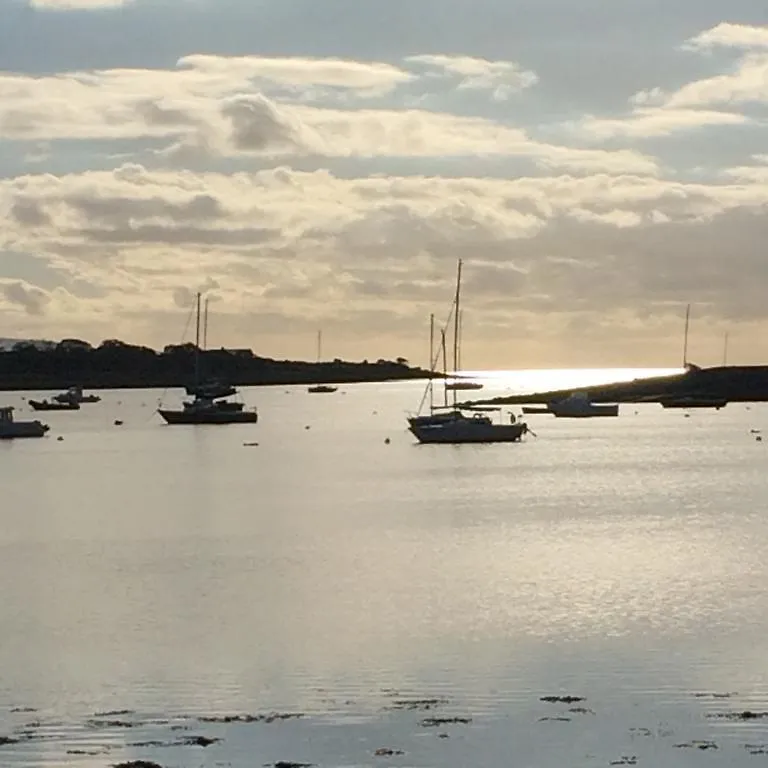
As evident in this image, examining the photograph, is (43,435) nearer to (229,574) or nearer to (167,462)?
(167,462)

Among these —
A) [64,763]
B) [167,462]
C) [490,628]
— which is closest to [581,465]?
[167,462]

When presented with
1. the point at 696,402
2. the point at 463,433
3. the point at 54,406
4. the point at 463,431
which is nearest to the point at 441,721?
the point at 463,431

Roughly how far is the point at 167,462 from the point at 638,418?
77107 millimetres

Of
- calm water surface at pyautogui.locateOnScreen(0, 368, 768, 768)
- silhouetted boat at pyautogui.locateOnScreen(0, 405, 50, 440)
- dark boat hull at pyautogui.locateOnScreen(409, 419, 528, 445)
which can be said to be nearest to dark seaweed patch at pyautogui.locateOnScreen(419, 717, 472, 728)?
calm water surface at pyautogui.locateOnScreen(0, 368, 768, 768)

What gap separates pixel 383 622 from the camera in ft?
97.5

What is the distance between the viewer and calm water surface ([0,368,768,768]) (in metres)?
20.0

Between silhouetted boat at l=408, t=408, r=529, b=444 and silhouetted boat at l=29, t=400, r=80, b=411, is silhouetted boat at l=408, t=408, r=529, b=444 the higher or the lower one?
the higher one

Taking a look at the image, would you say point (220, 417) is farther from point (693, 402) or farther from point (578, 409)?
point (693, 402)

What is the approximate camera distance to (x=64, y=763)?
18.6 metres

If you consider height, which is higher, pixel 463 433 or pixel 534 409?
pixel 534 409

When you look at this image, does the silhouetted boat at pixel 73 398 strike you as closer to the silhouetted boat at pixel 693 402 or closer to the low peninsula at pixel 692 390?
the low peninsula at pixel 692 390

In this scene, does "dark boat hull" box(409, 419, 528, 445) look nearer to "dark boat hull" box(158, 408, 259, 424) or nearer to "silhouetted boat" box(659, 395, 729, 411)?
"dark boat hull" box(158, 408, 259, 424)

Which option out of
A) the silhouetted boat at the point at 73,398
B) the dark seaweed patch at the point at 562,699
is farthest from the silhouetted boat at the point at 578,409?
the dark seaweed patch at the point at 562,699

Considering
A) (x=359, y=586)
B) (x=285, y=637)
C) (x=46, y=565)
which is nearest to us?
(x=285, y=637)
